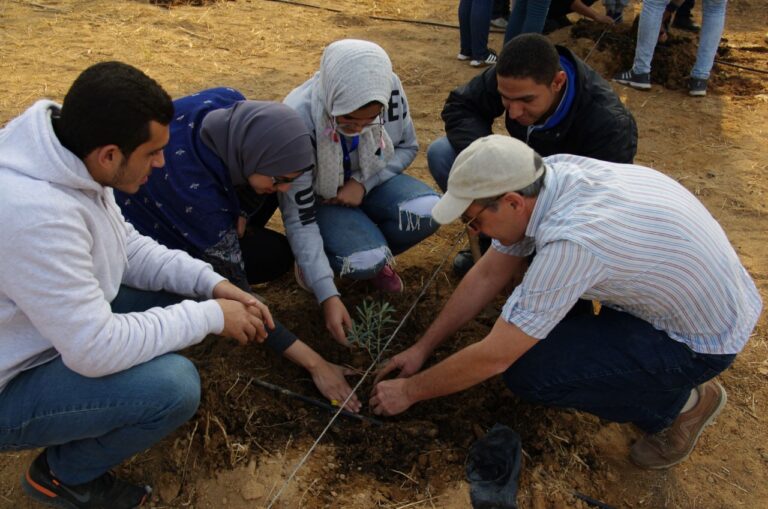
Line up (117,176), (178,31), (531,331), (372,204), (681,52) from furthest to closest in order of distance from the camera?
1. (178,31)
2. (681,52)
3. (372,204)
4. (531,331)
5. (117,176)

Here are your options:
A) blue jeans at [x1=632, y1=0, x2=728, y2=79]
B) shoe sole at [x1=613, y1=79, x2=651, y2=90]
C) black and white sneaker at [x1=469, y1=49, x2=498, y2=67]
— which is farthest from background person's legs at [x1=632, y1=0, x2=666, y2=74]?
black and white sneaker at [x1=469, y1=49, x2=498, y2=67]

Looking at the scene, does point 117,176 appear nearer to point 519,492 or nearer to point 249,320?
point 249,320

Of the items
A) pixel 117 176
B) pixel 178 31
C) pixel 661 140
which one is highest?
pixel 117 176

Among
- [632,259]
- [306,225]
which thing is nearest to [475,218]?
[632,259]

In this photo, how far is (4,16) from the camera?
7457mm

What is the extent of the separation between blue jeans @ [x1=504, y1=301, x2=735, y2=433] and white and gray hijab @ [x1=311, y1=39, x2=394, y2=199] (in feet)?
4.23

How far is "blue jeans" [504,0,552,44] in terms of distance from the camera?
18.5ft

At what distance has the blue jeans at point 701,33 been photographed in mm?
5871

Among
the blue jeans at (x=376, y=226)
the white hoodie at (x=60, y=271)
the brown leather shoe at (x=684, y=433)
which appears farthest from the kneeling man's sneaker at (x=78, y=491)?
the brown leather shoe at (x=684, y=433)

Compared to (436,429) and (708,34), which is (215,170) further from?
(708,34)

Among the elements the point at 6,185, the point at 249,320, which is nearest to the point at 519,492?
the point at 249,320

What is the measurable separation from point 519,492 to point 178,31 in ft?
22.0

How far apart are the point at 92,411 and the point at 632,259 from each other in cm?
178

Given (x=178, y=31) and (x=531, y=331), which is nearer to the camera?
(x=531, y=331)
